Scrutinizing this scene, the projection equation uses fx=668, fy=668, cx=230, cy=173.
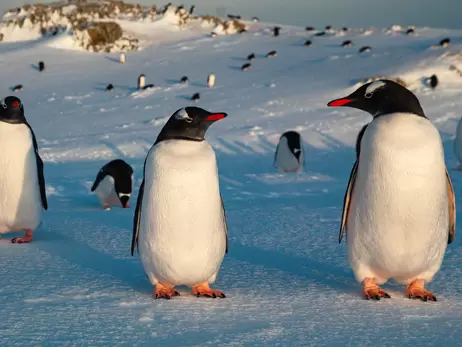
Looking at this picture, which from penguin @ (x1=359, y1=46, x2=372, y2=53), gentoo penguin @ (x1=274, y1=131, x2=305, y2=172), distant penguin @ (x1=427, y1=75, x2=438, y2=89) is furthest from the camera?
penguin @ (x1=359, y1=46, x2=372, y2=53)

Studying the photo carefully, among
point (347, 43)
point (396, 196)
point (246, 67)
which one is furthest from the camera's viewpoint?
point (347, 43)

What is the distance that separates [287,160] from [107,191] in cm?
377

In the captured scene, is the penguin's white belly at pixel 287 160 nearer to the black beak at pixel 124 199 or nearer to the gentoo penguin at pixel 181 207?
the black beak at pixel 124 199

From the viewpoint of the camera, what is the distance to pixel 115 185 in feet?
23.3

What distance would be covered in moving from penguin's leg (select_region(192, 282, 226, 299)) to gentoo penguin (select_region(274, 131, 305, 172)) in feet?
22.4

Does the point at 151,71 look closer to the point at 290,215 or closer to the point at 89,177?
the point at 89,177

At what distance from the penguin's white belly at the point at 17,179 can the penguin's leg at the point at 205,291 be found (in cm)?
200

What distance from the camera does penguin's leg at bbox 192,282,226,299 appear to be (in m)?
3.22

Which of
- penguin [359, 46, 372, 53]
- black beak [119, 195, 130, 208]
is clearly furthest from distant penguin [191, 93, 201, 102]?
black beak [119, 195, 130, 208]

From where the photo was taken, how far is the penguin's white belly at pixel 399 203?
3053 millimetres

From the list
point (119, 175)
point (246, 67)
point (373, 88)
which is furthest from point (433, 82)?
point (373, 88)

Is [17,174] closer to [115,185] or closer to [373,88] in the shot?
[115,185]

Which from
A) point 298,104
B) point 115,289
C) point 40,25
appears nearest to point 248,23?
point 40,25

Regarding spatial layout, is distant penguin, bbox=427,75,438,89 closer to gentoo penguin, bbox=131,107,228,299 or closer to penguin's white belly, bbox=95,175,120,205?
penguin's white belly, bbox=95,175,120,205
